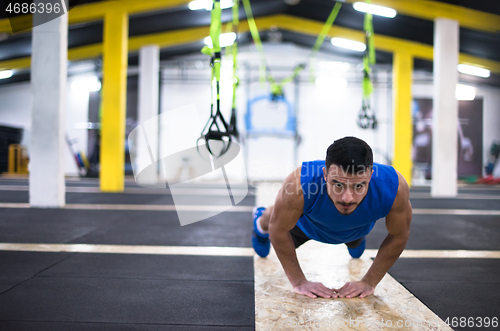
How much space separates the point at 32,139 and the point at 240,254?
149 inches

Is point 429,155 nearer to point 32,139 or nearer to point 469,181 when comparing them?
point 469,181

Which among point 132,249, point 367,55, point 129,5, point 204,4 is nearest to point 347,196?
point 132,249

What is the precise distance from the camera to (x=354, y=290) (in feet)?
5.71

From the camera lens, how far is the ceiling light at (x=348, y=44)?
10516 millimetres

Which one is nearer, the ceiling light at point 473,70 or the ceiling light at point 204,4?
the ceiling light at point 204,4

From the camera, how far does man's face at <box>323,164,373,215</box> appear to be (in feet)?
4.71

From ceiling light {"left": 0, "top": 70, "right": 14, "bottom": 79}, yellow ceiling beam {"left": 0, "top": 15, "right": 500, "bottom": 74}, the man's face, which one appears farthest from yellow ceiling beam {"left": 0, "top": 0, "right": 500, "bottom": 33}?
the man's face

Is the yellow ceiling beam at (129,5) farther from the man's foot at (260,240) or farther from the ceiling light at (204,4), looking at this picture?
the man's foot at (260,240)

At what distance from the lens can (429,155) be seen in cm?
1283

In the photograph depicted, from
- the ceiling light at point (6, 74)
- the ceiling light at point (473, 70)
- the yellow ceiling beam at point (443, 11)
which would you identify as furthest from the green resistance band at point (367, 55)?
the ceiling light at point (6, 74)

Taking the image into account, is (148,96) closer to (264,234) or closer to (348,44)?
(348,44)

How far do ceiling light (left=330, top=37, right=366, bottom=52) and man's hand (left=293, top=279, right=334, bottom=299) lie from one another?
9912 millimetres

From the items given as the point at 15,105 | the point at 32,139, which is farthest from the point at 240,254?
the point at 15,105

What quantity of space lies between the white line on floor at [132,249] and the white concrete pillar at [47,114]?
2267 mm
